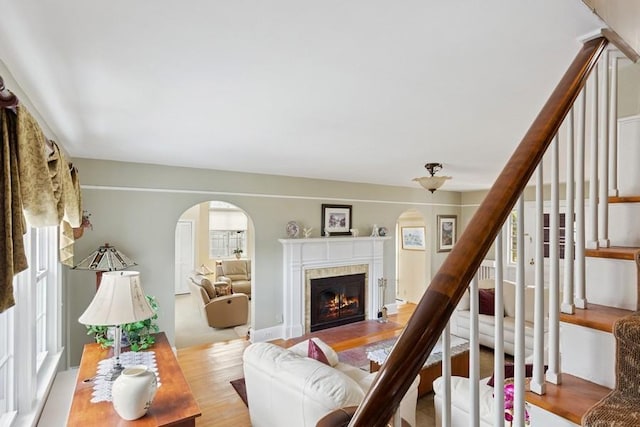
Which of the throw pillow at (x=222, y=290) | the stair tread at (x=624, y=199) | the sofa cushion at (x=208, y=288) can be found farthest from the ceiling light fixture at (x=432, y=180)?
the throw pillow at (x=222, y=290)

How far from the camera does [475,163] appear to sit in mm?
4102

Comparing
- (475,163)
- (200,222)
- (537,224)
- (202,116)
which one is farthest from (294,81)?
(200,222)

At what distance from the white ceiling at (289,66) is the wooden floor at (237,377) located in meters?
1.23

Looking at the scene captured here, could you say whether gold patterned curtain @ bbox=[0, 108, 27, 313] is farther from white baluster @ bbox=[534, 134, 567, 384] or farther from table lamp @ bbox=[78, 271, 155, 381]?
white baluster @ bbox=[534, 134, 567, 384]

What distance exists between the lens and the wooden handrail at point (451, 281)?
65cm

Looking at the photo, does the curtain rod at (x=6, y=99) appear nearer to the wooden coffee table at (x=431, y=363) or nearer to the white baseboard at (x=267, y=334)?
the wooden coffee table at (x=431, y=363)

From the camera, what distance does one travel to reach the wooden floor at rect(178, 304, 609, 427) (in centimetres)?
94

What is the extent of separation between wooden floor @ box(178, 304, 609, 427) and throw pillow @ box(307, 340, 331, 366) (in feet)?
2.94

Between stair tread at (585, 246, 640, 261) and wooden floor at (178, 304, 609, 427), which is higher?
stair tread at (585, 246, 640, 261)

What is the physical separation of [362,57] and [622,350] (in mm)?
1370

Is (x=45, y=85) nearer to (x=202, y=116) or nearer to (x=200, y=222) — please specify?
(x=202, y=116)

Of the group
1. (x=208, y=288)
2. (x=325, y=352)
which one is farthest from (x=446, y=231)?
(x=325, y=352)

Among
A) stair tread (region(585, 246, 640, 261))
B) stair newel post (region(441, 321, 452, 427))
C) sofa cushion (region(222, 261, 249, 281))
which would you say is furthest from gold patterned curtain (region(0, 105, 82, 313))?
sofa cushion (region(222, 261, 249, 281))

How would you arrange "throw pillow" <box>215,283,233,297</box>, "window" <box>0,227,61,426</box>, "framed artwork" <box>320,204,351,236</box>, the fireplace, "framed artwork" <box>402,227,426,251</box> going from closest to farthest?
"window" <box>0,227,61,426</box> < the fireplace < "framed artwork" <box>320,204,351,236</box> < "throw pillow" <box>215,283,233,297</box> < "framed artwork" <box>402,227,426,251</box>
